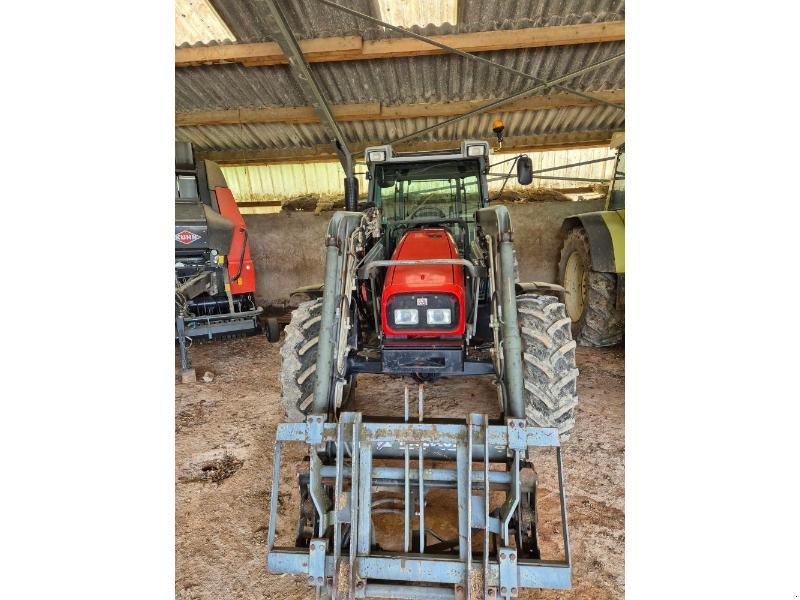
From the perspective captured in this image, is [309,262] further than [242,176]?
No

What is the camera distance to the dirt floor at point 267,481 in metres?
1.79

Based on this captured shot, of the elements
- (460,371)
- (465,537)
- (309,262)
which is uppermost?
(309,262)

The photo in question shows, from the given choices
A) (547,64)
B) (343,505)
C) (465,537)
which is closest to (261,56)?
(547,64)

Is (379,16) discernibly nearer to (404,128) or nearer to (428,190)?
(428,190)

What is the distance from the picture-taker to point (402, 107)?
5.70 m

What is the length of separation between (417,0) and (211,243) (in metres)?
3.38

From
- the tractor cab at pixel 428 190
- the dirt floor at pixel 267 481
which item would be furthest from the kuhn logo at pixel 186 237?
the tractor cab at pixel 428 190

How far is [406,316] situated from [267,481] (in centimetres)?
124

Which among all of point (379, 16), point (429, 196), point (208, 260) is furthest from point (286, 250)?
point (429, 196)

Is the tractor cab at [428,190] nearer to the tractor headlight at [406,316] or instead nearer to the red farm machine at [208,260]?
the tractor headlight at [406,316]

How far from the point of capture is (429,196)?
11.7 feet

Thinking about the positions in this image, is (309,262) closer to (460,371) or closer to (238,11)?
(238,11)

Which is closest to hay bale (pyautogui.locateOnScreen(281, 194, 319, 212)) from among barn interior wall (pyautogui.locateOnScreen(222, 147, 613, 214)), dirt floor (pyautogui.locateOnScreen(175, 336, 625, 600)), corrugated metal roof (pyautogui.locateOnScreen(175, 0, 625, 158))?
barn interior wall (pyautogui.locateOnScreen(222, 147, 613, 214))

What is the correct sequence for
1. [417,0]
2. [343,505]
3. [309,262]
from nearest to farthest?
[343,505] < [417,0] < [309,262]
